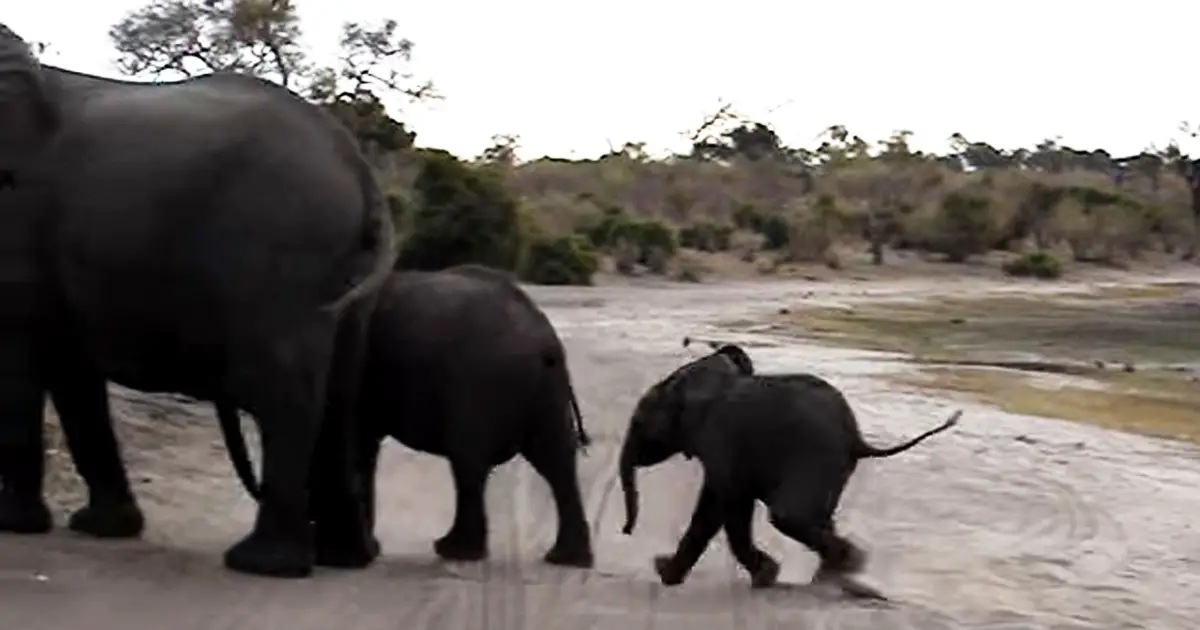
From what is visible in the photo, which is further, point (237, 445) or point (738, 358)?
point (738, 358)

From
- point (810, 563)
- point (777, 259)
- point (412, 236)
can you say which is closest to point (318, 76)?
point (412, 236)

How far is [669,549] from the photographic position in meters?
10.5

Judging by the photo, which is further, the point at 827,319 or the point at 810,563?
the point at 827,319

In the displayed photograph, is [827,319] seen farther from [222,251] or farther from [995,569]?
[222,251]

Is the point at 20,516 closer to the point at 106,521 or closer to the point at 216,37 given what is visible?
the point at 106,521

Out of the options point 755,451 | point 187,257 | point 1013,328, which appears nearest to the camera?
point 187,257

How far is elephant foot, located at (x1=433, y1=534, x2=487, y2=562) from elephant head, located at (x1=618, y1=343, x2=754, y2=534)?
0.68 meters

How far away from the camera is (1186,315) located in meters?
35.8

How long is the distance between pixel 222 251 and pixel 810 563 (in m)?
3.77

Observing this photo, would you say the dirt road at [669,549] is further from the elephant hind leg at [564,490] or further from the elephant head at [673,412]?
the elephant head at [673,412]

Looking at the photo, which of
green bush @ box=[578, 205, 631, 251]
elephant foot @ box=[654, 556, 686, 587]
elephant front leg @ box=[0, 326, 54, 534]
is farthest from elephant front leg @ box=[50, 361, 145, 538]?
green bush @ box=[578, 205, 631, 251]

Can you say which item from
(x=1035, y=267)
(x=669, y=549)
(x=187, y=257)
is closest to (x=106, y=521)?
(x=187, y=257)

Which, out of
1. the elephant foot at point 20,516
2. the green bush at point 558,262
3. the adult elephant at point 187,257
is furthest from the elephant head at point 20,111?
the green bush at point 558,262

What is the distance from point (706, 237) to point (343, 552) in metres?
43.1
